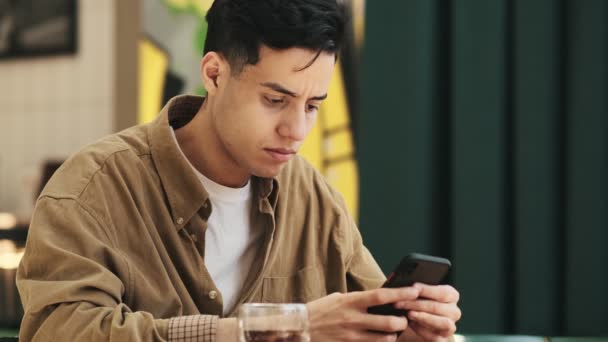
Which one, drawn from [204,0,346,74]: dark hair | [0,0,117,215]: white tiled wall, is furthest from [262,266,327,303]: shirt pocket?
[0,0,117,215]: white tiled wall

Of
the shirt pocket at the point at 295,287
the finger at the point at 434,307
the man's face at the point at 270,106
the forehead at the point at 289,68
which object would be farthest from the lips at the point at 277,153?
the finger at the point at 434,307

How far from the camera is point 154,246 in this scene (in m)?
1.05

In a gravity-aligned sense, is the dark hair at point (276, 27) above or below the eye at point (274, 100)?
above

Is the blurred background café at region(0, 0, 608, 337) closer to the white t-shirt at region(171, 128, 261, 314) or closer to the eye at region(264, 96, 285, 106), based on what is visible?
the white t-shirt at region(171, 128, 261, 314)

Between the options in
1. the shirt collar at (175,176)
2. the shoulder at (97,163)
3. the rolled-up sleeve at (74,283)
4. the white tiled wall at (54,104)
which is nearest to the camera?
the rolled-up sleeve at (74,283)

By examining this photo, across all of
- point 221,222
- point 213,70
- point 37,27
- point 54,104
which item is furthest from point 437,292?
point 37,27

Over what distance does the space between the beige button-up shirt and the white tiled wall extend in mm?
1941

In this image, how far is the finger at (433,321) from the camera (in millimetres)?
974

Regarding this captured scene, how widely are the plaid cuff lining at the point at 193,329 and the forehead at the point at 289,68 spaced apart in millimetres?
386

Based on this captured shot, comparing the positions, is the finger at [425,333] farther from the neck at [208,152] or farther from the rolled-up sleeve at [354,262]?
the neck at [208,152]

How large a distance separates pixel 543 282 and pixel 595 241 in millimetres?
188

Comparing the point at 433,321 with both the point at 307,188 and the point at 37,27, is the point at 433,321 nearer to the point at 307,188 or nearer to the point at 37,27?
the point at 307,188

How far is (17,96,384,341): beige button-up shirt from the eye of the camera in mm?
905

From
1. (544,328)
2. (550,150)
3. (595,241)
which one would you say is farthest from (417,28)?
(544,328)
